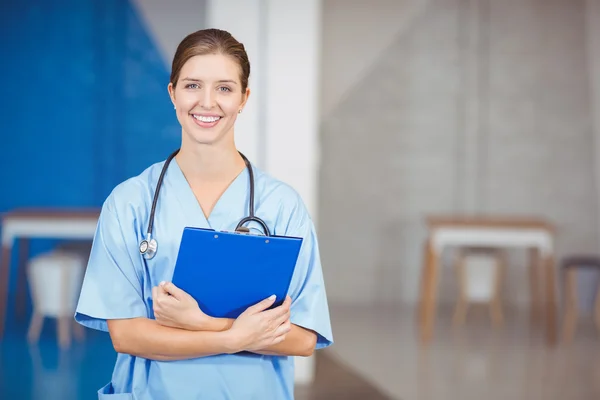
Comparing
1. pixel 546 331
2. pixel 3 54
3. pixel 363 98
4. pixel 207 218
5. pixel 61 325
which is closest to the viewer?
pixel 207 218

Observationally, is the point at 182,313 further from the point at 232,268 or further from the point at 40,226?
the point at 40,226

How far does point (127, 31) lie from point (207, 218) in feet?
15.1

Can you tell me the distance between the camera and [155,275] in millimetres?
1374

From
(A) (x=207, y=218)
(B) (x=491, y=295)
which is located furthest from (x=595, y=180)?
(A) (x=207, y=218)

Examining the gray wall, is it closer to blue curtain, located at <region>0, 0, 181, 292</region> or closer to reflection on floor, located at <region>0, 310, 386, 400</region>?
blue curtain, located at <region>0, 0, 181, 292</region>

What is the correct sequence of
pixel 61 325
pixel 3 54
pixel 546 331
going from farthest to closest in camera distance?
pixel 3 54, pixel 546 331, pixel 61 325

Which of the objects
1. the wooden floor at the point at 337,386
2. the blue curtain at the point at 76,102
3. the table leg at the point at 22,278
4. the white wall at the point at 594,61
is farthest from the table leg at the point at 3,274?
the white wall at the point at 594,61

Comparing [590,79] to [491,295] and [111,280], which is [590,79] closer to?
[491,295]

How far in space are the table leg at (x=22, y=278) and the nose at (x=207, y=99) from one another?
418 cm

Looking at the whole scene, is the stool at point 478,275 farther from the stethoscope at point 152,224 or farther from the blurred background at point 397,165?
the stethoscope at point 152,224

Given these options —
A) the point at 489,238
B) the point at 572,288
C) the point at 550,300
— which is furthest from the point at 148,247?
the point at 572,288

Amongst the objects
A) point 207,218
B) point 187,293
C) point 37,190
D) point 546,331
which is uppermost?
point 37,190

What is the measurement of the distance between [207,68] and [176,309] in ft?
1.30

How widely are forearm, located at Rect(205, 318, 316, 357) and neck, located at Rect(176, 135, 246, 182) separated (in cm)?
27
